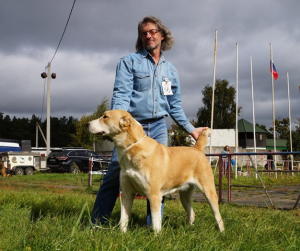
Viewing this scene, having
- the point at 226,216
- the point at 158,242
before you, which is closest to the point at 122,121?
the point at 158,242

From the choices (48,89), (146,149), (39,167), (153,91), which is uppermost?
(48,89)

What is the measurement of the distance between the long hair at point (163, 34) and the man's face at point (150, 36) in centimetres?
5

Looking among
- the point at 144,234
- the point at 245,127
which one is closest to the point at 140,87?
the point at 144,234

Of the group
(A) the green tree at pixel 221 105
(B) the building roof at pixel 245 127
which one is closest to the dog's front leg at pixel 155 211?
(A) the green tree at pixel 221 105

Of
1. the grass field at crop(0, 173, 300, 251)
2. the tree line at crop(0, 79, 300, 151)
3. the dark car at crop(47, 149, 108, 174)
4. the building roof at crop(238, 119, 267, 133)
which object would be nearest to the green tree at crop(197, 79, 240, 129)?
the tree line at crop(0, 79, 300, 151)

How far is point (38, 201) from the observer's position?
19.6 ft

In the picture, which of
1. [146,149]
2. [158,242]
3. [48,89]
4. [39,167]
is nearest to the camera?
[158,242]

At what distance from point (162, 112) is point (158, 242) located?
1740mm

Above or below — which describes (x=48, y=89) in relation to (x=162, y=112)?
above

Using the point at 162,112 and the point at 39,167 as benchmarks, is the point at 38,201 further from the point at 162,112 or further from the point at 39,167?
the point at 39,167

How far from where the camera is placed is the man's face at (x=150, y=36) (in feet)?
14.0

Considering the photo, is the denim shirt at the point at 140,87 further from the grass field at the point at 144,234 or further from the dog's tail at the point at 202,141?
the grass field at the point at 144,234

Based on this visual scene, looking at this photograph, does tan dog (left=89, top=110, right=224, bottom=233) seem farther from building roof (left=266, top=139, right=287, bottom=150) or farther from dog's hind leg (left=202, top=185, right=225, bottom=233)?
building roof (left=266, top=139, right=287, bottom=150)

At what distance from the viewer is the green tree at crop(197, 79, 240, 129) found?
53094mm
